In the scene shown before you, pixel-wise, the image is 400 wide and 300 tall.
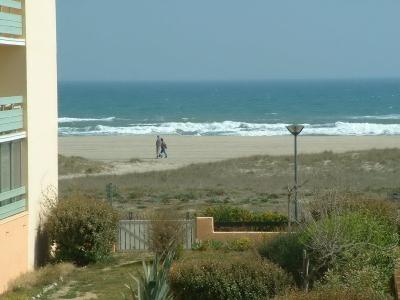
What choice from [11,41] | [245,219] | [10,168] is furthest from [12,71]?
[245,219]

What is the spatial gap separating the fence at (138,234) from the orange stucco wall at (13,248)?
336cm

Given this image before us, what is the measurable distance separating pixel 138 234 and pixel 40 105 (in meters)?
5.41

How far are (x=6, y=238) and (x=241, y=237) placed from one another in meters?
7.08

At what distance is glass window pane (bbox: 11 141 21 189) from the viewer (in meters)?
20.6

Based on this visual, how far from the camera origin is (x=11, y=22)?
65.6 ft

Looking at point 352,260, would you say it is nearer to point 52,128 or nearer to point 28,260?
point 28,260

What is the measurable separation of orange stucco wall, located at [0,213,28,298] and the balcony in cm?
409

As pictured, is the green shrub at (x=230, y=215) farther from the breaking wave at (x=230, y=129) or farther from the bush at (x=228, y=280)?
the breaking wave at (x=230, y=129)

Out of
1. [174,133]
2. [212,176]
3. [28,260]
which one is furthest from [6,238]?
[174,133]

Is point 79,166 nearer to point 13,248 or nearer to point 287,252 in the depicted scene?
point 13,248

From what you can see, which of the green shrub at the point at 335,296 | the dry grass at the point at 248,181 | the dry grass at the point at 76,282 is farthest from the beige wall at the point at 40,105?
the green shrub at the point at 335,296

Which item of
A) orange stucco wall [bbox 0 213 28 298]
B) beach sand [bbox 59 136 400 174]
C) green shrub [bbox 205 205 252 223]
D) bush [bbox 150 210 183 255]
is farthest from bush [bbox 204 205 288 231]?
beach sand [bbox 59 136 400 174]

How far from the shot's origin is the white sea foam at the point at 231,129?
89575mm

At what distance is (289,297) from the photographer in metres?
12.7
